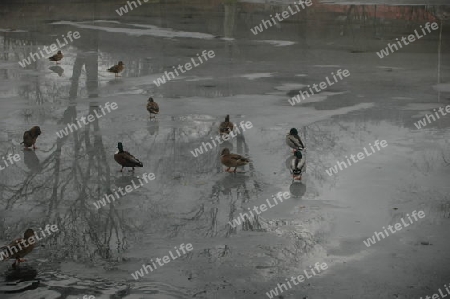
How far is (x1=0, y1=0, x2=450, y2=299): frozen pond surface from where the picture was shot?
7.25 meters

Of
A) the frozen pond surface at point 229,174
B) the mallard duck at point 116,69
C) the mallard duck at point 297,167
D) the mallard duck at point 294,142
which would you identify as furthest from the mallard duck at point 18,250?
the mallard duck at point 116,69

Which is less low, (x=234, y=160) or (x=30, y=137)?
(x=30, y=137)

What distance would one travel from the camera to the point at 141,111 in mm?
14547

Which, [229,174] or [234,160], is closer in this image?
[234,160]

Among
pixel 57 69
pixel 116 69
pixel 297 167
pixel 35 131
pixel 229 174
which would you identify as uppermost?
pixel 57 69

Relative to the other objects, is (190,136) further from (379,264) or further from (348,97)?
(379,264)

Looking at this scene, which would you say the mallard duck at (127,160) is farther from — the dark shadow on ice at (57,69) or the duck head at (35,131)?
the dark shadow on ice at (57,69)

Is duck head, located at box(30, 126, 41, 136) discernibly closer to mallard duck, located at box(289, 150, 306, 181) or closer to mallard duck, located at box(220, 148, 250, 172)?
mallard duck, located at box(220, 148, 250, 172)

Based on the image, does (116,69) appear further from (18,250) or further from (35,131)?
(18,250)

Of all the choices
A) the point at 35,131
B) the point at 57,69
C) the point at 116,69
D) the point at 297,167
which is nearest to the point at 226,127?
the point at 297,167

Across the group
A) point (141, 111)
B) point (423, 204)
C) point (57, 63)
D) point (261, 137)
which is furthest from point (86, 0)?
point (423, 204)

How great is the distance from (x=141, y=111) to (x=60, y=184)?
4.76 metres

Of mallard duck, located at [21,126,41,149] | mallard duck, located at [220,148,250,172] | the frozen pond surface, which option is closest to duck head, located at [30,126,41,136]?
mallard duck, located at [21,126,41,149]

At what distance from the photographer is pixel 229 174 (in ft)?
34.8
